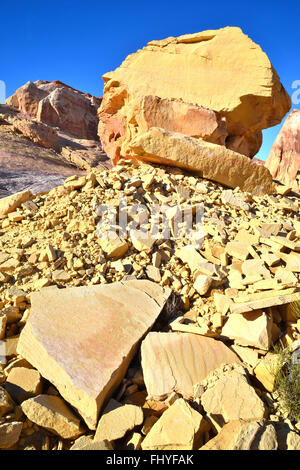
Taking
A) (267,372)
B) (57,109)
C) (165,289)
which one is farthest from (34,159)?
(267,372)

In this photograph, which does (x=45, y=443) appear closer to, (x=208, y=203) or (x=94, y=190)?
(x=94, y=190)

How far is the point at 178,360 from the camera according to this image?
188 cm

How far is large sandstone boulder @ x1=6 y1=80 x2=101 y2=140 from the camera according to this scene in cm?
2192

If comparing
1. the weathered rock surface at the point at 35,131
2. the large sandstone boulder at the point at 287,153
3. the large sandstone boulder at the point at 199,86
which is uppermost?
the large sandstone boulder at the point at 287,153

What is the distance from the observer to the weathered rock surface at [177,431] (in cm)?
138

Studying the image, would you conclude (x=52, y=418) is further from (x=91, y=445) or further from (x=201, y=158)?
(x=201, y=158)

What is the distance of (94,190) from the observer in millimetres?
3613

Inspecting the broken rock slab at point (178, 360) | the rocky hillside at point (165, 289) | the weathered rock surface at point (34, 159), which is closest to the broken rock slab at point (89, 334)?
the rocky hillside at point (165, 289)

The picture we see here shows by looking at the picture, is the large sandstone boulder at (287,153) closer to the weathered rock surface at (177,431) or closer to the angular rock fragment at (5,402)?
the weathered rock surface at (177,431)

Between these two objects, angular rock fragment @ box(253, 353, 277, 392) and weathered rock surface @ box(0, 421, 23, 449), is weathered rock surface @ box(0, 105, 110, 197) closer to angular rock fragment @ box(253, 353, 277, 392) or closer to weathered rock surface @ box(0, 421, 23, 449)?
weathered rock surface @ box(0, 421, 23, 449)

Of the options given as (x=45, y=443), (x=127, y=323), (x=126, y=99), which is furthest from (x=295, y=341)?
(x=126, y=99)

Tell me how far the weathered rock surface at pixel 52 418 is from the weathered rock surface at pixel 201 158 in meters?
3.46

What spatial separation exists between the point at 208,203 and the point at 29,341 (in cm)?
264

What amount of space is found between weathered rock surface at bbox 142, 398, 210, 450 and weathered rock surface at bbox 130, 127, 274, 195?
345 cm
